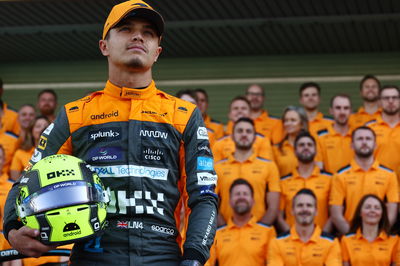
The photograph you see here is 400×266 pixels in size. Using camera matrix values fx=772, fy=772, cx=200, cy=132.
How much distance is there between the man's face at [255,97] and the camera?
38.0 ft

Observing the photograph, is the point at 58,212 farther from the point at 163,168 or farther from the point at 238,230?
the point at 238,230

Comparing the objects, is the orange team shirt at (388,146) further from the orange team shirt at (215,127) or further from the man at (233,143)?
the orange team shirt at (215,127)

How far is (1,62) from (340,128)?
7779 millimetres

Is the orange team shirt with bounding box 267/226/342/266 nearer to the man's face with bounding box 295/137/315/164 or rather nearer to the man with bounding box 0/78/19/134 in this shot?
the man's face with bounding box 295/137/315/164

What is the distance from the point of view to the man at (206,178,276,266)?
9.43m

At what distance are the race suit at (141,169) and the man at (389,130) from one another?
7020mm

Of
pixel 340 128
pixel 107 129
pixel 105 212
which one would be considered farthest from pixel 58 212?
pixel 340 128

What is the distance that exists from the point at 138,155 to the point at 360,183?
654cm

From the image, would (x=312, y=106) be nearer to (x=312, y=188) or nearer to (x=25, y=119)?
(x=312, y=188)

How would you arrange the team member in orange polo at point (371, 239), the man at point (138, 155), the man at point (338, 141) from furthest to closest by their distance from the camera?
the man at point (338, 141), the team member in orange polo at point (371, 239), the man at point (138, 155)

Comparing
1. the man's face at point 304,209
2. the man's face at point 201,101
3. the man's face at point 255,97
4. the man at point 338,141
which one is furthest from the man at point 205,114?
the man's face at point 304,209

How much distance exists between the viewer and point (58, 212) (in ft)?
10.7

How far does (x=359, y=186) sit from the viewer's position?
970 cm

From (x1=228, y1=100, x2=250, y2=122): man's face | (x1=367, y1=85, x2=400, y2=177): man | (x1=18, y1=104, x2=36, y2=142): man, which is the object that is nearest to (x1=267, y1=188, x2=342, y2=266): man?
(x1=367, y1=85, x2=400, y2=177): man
